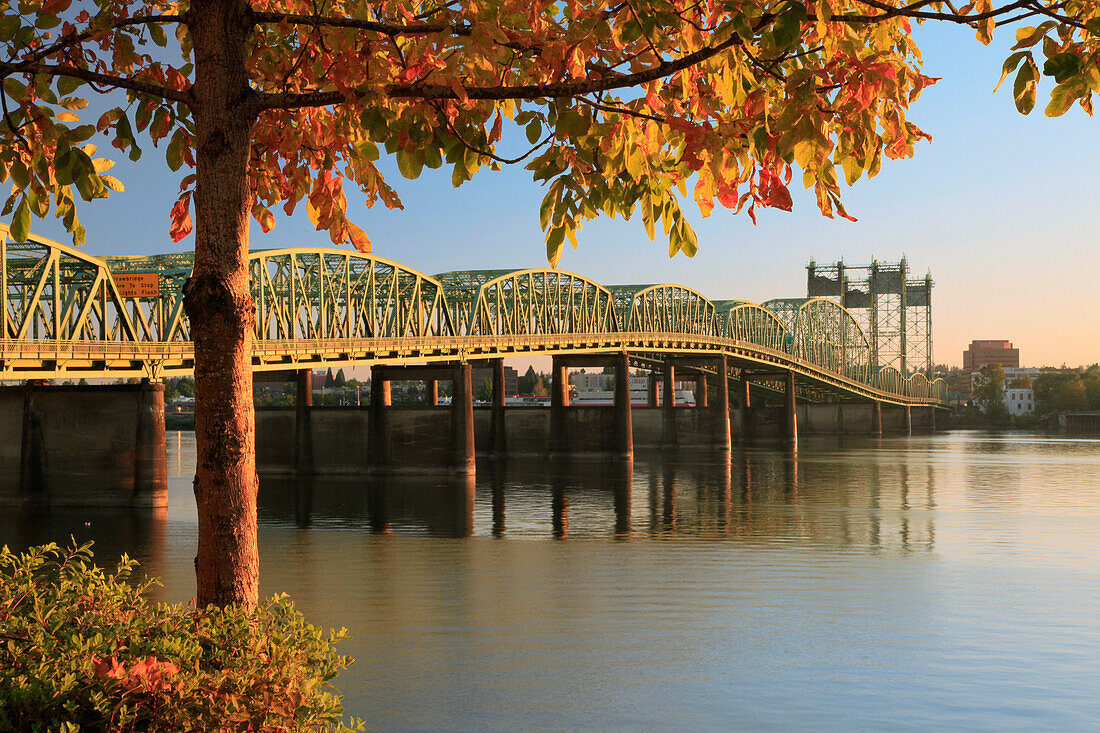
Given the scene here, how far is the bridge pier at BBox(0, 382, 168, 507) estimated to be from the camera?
1955 inches

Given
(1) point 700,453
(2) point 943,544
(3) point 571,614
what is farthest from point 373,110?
(1) point 700,453

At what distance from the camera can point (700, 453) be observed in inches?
4444

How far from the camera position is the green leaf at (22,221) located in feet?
29.7

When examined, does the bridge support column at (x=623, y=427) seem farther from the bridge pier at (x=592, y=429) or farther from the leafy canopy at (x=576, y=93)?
the leafy canopy at (x=576, y=93)

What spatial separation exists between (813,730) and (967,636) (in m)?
8.67

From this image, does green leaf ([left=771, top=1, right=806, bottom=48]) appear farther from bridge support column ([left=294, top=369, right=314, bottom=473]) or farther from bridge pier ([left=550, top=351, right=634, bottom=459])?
bridge pier ([left=550, top=351, right=634, bottom=459])

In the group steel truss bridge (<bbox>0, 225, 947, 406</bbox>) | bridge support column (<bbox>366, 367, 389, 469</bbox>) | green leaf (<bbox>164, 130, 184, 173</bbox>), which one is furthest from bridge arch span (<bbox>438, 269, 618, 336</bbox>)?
green leaf (<bbox>164, 130, 184, 173</bbox>)

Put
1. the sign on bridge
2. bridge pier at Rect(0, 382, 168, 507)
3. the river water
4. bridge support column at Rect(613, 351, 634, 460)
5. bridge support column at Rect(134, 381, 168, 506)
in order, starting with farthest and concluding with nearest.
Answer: bridge support column at Rect(613, 351, 634, 460)
the sign on bridge
bridge pier at Rect(0, 382, 168, 507)
bridge support column at Rect(134, 381, 168, 506)
the river water

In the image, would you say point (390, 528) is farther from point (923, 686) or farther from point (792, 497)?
point (923, 686)

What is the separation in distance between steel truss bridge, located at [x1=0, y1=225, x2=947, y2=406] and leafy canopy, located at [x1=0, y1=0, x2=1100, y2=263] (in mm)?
29052

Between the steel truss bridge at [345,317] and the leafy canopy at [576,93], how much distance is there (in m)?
29.1

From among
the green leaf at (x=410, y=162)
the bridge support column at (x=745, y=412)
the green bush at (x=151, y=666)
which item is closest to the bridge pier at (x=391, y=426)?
the green leaf at (x=410, y=162)

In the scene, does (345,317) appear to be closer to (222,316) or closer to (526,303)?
(526,303)

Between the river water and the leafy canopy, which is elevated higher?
the leafy canopy
